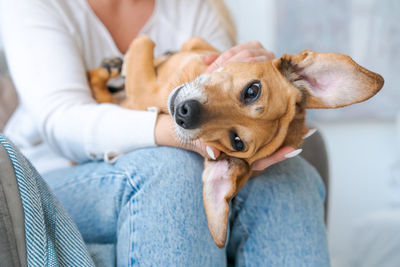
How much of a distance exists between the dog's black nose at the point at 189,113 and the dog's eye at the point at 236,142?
0.14 m

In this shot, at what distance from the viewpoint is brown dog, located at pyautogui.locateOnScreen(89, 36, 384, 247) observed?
1154 millimetres

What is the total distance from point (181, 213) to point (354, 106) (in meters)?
2.50

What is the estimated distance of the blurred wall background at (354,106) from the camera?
290 centimetres

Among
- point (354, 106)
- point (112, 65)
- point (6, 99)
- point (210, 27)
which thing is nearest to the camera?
point (112, 65)

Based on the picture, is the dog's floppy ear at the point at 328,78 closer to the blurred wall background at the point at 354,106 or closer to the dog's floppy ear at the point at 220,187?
the dog's floppy ear at the point at 220,187

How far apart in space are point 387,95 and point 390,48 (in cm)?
39

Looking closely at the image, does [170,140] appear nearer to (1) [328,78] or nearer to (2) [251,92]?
(2) [251,92]

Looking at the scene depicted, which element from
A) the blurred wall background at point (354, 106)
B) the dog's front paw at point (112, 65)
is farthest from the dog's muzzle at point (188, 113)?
the blurred wall background at point (354, 106)

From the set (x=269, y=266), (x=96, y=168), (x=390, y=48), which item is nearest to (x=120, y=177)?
(x=96, y=168)

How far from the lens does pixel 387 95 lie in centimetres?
Answer: 302

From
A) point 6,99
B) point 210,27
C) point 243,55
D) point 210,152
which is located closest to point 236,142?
point 210,152

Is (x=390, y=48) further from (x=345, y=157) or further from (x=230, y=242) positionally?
(x=230, y=242)

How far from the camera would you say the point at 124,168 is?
1.23 metres

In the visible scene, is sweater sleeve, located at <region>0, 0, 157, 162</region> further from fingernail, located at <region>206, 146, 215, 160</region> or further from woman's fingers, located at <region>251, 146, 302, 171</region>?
woman's fingers, located at <region>251, 146, 302, 171</region>
